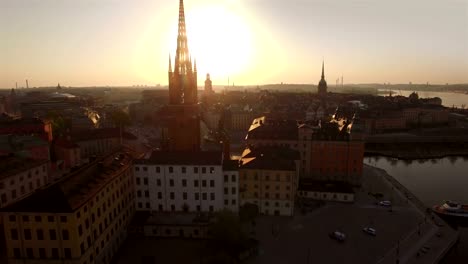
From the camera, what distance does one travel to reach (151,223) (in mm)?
46031

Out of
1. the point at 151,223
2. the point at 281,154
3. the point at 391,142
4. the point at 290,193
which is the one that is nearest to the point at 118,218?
the point at 151,223

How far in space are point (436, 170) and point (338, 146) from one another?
3959 cm

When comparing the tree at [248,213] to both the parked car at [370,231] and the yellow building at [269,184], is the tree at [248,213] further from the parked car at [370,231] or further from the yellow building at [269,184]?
the parked car at [370,231]

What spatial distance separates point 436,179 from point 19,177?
291ft

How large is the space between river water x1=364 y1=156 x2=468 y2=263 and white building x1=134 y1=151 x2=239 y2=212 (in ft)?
109

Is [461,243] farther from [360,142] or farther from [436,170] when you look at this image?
[436,170]

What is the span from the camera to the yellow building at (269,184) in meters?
52.3

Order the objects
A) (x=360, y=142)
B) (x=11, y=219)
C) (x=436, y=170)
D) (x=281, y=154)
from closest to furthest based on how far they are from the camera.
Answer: (x=11, y=219), (x=281, y=154), (x=360, y=142), (x=436, y=170)

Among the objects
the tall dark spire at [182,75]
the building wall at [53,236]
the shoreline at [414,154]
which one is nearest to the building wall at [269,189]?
the tall dark spire at [182,75]

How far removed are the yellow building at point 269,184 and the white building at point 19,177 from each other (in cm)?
3404

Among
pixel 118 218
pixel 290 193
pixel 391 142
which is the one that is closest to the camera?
pixel 118 218

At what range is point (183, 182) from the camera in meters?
49.6

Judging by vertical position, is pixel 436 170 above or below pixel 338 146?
below

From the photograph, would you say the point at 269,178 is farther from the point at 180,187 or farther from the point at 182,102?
the point at 182,102
